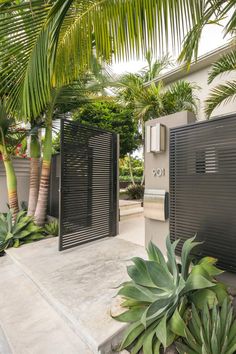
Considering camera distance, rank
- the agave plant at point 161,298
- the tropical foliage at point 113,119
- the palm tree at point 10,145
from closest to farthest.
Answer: the agave plant at point 161,298
the palm tree at point 10,145
the tropical foliage at point 113,119

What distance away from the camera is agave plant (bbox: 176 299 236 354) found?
5.79ft

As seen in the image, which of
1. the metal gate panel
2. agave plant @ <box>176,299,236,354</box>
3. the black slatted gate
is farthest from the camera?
the black slatted gate

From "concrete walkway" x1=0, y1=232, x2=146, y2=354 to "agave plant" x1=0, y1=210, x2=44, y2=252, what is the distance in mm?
444

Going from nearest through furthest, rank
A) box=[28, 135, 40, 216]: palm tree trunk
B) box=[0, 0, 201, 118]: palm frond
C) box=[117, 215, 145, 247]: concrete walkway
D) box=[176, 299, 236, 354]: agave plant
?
box=[0, 0, 201, 118]: palm frond → box=[176, 299, 236, 354]: agave plant → box=[117, 215, 145, 247]: concrete walkway → box=[28, 135, 40, 216]: palm tree trunk

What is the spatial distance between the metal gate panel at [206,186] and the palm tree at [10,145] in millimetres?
4138

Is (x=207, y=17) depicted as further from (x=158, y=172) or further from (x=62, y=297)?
(x=62, y=297)

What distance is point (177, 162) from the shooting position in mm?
3805

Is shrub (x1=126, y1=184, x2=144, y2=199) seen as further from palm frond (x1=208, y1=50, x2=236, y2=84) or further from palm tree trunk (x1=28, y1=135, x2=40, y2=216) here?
palm frond (x1=208, y1=50, x2=236, y2=84)

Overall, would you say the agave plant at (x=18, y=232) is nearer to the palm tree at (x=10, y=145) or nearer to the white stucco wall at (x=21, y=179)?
the palm tree at (x=10, y=145)

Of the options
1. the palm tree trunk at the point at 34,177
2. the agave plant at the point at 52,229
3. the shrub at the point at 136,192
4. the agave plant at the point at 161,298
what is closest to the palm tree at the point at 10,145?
the palm tree trunk at the point at 34,177

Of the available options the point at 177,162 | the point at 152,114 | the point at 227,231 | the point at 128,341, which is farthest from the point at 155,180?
the point at 152,114

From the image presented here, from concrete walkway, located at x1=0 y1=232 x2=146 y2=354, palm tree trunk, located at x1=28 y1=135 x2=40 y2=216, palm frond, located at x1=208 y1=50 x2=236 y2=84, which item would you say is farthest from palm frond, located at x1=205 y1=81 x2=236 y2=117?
palm tree trunk, located at x1=28 y1=135 x2=40 y2=216

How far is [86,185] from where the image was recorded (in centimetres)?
492

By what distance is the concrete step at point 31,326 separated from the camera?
2227 millimetres
